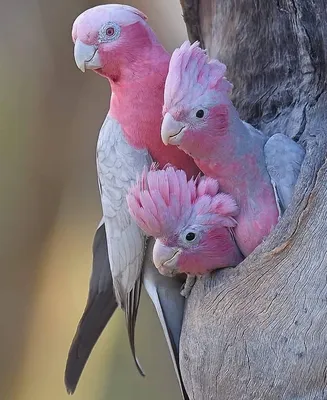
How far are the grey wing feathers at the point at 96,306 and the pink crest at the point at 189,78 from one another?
0.82 ft

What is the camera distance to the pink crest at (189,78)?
1.69 feet

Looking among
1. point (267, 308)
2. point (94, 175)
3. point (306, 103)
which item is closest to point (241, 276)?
point (267, 308)

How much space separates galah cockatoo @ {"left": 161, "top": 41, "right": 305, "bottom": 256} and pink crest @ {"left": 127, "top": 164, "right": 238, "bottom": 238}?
0.05 ft

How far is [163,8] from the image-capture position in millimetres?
1172

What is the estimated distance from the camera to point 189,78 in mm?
518

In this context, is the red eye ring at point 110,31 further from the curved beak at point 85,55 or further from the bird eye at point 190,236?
the bird eye at point 190,236

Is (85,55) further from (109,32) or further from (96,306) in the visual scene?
(96,306)

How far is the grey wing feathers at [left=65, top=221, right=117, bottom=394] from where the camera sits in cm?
73

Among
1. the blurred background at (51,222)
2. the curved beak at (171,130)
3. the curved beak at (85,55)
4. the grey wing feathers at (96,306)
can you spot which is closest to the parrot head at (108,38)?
the curved beak at (85,55)

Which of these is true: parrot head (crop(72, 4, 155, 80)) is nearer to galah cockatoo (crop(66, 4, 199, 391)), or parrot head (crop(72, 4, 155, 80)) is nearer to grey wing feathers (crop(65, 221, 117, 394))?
galah cockatoo (crop(66, 4, 199, 391))

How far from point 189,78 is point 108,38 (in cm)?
10

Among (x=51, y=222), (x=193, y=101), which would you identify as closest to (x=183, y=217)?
(x=193, y=101)

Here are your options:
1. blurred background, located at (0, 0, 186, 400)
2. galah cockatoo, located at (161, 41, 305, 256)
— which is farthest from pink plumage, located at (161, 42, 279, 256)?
blurred background, located at (0, 0, 186, 400)

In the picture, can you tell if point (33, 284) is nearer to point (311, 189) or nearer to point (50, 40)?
point (50, 40)
